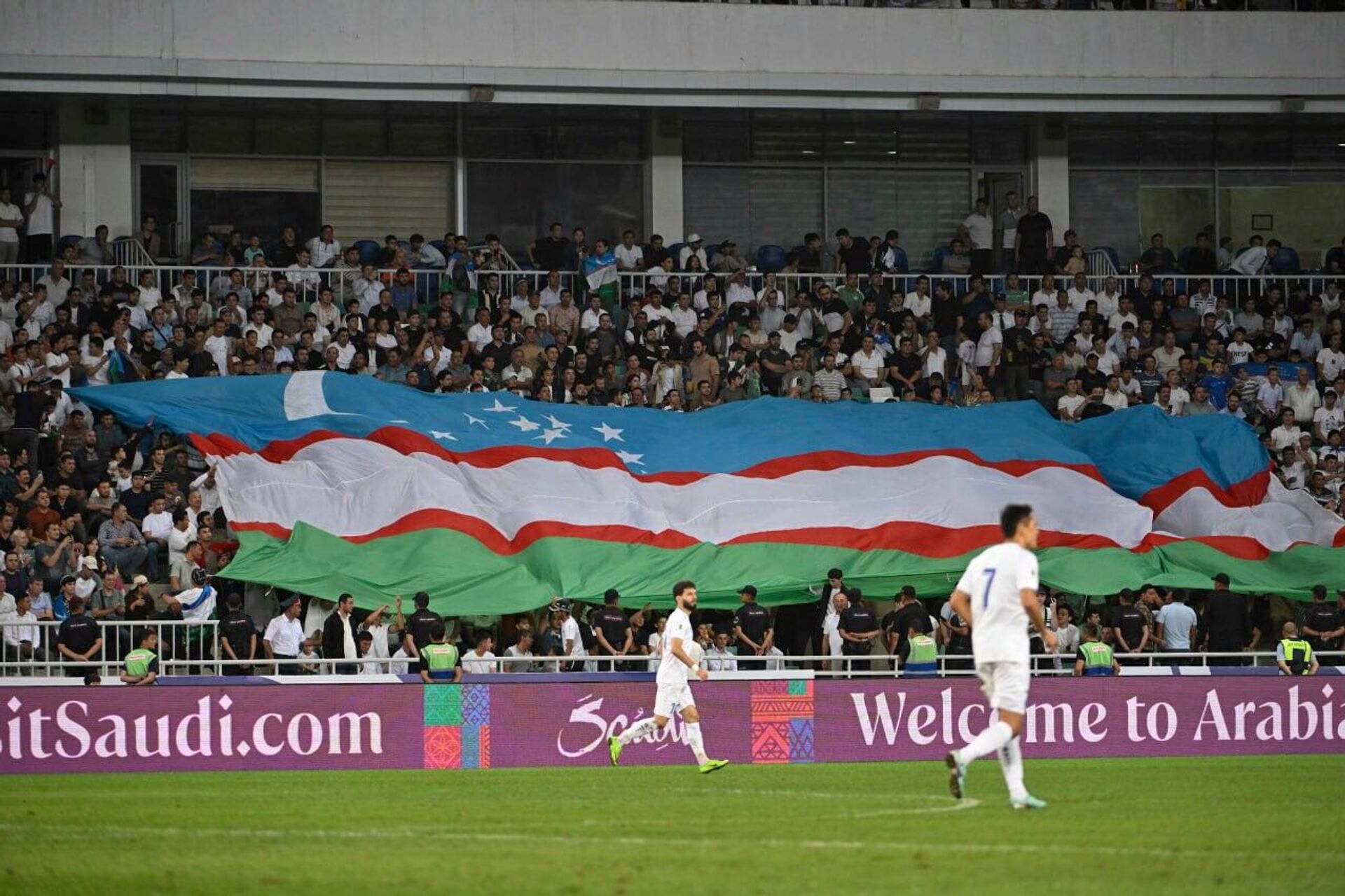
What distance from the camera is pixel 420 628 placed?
23609mm

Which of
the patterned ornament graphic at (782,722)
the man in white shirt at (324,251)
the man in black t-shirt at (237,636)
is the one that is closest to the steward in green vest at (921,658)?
the patterned ornament graphic at (782,722)

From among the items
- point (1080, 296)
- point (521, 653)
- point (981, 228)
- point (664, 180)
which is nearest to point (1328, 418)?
point (1080, 296)

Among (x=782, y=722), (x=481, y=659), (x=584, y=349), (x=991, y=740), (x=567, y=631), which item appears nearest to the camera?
(x=991, y=740)

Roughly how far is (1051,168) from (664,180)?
7301 mm

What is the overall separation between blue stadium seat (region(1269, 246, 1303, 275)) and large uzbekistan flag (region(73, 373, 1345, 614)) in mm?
8227

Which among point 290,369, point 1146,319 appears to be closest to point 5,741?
point 290,369

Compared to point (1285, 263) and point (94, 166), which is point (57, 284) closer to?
point (94, 166)

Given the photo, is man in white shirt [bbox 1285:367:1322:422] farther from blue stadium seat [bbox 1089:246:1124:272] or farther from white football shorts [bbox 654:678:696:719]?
white football shorts [bbox 654:678:696:719]

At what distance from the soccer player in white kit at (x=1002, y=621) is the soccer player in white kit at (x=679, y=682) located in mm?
5349

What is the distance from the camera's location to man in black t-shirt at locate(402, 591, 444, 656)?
23.6 meters

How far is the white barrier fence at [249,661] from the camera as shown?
2228 centimetres

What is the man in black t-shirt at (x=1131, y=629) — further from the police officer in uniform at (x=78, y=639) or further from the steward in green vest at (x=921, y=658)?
the police officer in uniform at (x=78, y=639)

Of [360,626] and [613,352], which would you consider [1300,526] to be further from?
[360,626]

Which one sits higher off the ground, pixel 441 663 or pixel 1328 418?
pixel 1328 418
